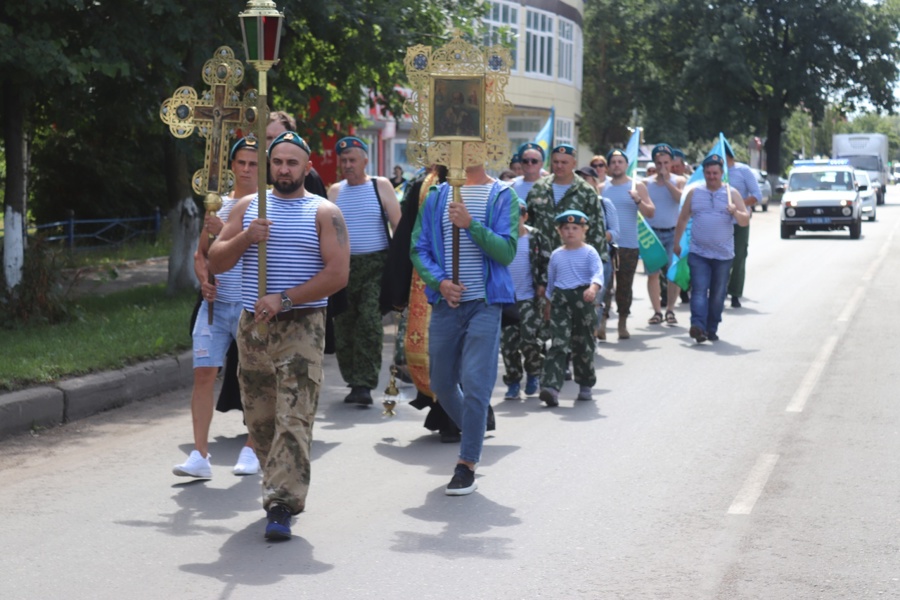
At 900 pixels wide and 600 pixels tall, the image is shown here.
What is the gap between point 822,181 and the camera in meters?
33.3

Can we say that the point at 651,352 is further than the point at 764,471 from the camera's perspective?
Yes

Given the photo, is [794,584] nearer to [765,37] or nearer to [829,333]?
[829,333]

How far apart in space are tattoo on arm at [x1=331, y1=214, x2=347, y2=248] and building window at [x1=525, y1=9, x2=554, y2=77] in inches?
1692

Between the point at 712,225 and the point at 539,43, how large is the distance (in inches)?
1469

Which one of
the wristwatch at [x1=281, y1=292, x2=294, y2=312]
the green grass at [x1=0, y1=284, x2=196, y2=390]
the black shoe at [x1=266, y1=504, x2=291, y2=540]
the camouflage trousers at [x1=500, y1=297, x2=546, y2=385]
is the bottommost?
the black shoe at [x1=266, y1=504, x2=291, y2=540]

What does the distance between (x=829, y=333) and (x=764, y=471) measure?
6.93m

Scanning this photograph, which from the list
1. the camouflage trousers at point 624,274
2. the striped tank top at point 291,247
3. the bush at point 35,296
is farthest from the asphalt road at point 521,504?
the bush at point 35,296

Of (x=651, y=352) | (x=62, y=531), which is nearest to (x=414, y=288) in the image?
(x=62, y=531)

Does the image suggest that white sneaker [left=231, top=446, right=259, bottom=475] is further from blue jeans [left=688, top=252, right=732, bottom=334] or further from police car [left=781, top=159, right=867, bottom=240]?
police car [left=781, top=159, right=867, bottom=240]

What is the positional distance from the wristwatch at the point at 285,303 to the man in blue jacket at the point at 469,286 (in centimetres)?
121

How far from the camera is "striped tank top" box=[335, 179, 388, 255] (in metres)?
9.91

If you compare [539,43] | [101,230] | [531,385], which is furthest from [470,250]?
[539,43]

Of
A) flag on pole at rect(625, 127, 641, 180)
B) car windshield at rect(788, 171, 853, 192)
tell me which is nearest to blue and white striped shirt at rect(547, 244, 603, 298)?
flag on pole at rect(625, 127, 641, 180)

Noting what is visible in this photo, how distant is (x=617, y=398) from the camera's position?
10492 millimetres
